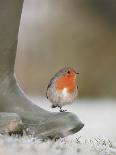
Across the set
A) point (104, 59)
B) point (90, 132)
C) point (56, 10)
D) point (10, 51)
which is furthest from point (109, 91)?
point (10, 51)

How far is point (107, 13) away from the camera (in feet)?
50.2

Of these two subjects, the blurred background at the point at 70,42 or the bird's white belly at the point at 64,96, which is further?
the blurred background at the point at 70,42

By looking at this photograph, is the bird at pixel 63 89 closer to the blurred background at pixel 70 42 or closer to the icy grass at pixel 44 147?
the icy grass at pixel 44 147

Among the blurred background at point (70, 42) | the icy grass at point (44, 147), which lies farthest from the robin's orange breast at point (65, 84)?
the blurred background at point (70, 42)

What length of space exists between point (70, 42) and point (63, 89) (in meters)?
9.65

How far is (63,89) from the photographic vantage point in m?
5.55

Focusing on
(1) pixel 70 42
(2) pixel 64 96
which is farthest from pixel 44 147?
(1) pixel 70 42

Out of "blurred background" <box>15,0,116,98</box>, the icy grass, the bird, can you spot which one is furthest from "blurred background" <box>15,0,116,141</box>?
the icy grass

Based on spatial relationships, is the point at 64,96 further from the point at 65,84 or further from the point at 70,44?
the point at 70,44

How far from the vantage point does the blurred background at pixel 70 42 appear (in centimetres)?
1441

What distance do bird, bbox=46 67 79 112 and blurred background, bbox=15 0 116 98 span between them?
836 centimetres

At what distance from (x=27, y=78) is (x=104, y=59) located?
1.48 metres

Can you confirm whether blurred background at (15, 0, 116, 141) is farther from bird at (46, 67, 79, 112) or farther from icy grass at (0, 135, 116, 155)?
icy grass at (0, 135, 116, 155)

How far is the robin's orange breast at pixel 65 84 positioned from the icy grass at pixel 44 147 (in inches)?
14.5
